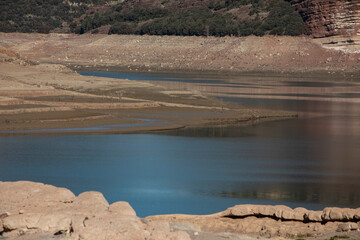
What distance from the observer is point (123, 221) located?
33.9 ft

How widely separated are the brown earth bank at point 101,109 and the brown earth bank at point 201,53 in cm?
3688

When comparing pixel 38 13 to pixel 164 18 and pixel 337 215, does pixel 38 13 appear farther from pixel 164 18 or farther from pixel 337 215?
pixel 337 215

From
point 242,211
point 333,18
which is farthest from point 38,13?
point 242,211

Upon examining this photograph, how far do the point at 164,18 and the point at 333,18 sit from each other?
31753 mm

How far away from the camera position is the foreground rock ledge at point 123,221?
33.2 ft

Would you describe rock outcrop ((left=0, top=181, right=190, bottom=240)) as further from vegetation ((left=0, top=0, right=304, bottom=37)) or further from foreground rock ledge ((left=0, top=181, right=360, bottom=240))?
vegetation ((left=0, top=0, right=304, bottom=37))

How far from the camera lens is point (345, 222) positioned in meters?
13.4

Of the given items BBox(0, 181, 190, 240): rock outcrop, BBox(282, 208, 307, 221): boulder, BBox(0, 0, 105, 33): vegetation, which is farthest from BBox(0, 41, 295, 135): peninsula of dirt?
BBox(0, 0, 105, 33): vegetation

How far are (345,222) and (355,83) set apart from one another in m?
55.9

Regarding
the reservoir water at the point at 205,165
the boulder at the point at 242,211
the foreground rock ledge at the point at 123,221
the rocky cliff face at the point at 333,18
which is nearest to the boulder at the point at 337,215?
the foreground rock ledge at the point at 123,221

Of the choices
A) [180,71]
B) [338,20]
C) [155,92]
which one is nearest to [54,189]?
[155,92]

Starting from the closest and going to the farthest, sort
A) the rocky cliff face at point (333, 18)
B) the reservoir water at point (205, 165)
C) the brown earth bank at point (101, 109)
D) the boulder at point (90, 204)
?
1. the boulder at point (90, 204)
2. the reservoir water at point (205, 165)
3. the brown earth bank at point (101, 109)
4. the rocky cliff face at point (333, 18)

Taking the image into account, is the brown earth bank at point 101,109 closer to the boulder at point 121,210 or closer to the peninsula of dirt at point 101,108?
the peninsula of dirt at point 101,108

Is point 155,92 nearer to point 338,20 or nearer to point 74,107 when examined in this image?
point 74,107
